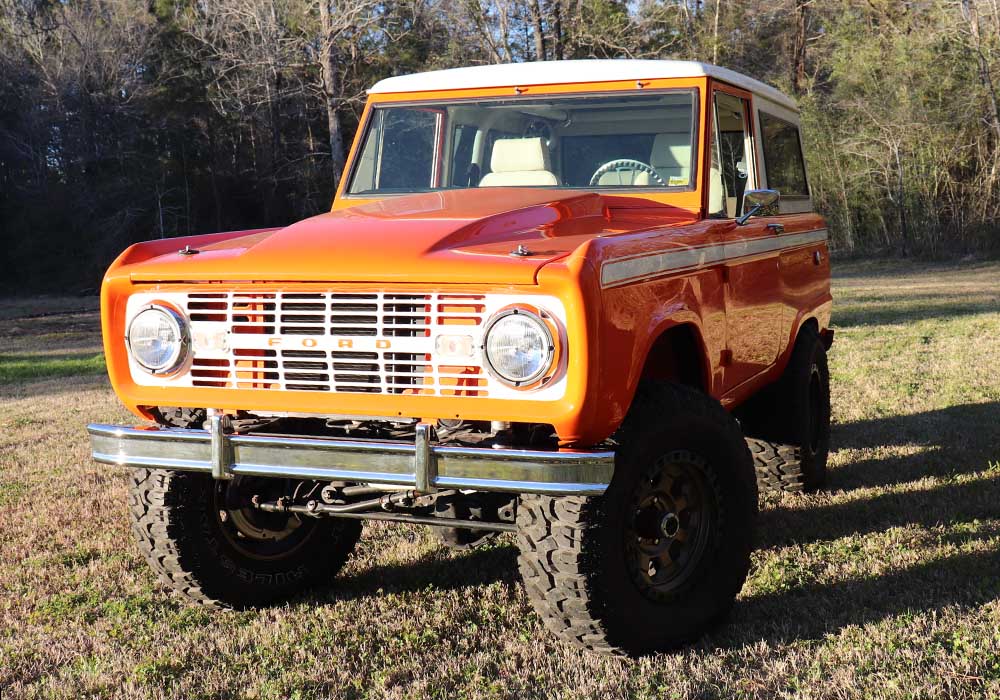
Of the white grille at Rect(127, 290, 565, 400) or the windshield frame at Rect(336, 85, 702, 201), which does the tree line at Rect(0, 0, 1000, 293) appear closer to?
the windshield frame at Rect(336, 85, 702, 201)

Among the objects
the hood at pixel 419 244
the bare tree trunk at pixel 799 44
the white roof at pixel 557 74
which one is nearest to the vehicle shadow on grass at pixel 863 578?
the hood at pixel 419 244

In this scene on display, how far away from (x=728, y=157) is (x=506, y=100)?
110cm

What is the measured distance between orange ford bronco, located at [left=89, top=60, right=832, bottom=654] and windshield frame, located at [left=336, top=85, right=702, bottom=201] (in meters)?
0.01

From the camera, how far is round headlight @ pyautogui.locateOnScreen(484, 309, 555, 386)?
317 centimetres

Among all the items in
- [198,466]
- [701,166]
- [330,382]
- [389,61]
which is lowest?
[198,466]

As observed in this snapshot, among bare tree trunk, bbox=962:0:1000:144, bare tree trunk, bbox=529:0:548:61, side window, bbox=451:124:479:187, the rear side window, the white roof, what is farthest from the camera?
bare tree trunk, bbox=962:0:1000:144

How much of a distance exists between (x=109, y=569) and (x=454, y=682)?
2.07 meters

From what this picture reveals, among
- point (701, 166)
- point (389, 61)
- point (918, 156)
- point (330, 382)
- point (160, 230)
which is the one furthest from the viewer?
point (160, 230)

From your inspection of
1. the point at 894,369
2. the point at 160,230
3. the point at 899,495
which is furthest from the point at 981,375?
the point at 160,230

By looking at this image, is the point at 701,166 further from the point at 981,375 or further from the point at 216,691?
the point at 981,375

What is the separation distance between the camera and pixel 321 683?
3.58 metres

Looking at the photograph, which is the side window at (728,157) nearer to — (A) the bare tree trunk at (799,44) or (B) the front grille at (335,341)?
(B) the front grille at (335,341)

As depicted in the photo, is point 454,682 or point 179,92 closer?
point 454,682

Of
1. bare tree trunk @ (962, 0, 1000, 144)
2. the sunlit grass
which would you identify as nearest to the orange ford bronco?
the sunlit grass
